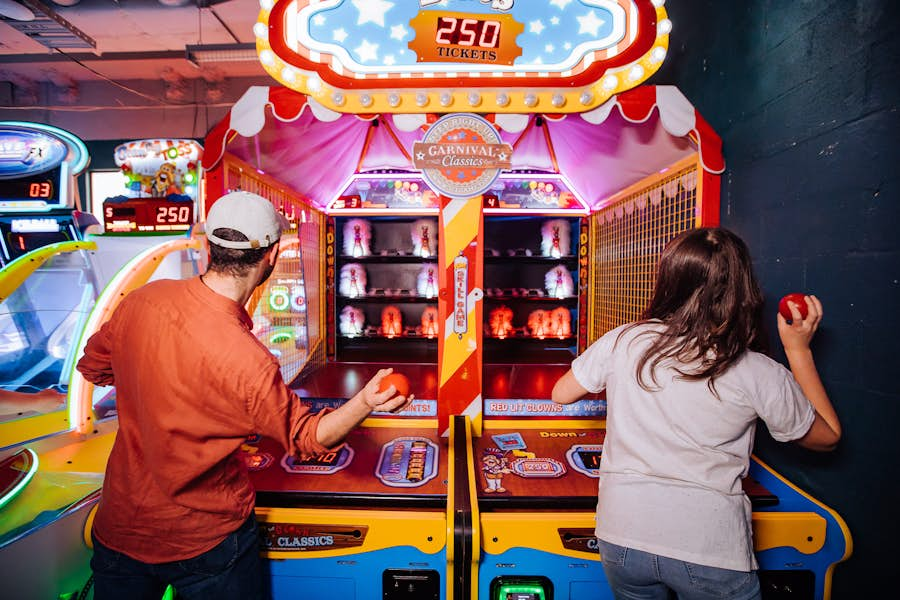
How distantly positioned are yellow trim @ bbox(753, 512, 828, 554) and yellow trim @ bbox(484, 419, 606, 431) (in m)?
0.83

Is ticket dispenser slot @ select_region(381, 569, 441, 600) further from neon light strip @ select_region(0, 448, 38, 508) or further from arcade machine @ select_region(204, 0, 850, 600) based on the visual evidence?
neon light strip @ select_region(0, 448, 38, 508)

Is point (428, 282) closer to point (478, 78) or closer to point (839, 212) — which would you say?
point (478, 78)

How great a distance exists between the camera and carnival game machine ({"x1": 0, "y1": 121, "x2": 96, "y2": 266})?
4715mm

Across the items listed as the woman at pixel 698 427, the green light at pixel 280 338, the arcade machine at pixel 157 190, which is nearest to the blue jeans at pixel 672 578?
the woman at pixel 698 427

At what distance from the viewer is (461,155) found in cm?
205

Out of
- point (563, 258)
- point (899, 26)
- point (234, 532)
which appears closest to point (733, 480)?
point (234, 532)

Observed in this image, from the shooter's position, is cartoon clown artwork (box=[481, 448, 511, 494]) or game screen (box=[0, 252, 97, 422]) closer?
cartoon clown artwork (box=[481, 448, 511, 494])

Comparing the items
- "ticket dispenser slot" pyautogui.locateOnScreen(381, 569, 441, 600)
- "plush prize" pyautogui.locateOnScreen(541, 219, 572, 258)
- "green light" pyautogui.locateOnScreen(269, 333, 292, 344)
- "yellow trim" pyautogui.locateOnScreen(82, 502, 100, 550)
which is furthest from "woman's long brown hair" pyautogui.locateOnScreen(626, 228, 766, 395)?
"plush prize" pyautogui.locateOnScreen(541, 219, 572, 258)

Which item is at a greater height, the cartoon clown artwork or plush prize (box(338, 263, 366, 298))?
plush prize (box(338, 263, 366, 298))

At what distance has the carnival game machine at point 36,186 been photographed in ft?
15.5

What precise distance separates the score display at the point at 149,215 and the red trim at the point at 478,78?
10.6ft

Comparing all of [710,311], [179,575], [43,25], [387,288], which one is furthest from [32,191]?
[710,311]

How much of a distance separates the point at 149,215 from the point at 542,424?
4475 millimetres

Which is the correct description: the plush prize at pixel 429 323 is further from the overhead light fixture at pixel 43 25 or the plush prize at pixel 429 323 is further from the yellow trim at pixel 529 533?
the overhead light fixture at pixel 43 25
